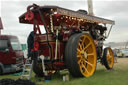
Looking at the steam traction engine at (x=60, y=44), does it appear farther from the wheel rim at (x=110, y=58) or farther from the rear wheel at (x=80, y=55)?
the wheel rim at (x=110, y=58)

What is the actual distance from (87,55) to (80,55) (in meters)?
0.57

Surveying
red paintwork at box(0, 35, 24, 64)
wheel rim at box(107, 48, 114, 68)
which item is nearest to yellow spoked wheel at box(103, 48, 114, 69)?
wheel rim at box(107, 48, 114, 68)

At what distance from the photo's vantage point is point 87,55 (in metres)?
6.61

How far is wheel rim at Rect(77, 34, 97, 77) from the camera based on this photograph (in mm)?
6250

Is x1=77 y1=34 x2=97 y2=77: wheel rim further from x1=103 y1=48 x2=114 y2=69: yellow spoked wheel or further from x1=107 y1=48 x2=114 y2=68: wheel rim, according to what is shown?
x1=107 y1=48 x2=114 y2=68: wheel rim

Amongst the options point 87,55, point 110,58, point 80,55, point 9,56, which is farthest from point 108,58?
point 9,56

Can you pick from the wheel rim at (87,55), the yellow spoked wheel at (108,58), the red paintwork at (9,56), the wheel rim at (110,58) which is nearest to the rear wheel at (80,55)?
the wheel rim at (87,55)

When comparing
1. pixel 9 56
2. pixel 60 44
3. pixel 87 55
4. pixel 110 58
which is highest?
pixel 60 44

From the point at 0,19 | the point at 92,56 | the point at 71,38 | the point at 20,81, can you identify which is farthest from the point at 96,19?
the point at 0,19

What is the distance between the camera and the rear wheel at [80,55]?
546 cm

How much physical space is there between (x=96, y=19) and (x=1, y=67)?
16.3ft

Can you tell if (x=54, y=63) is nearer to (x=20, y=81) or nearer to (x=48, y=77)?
(x=48, y=77)

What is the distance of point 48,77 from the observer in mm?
5766

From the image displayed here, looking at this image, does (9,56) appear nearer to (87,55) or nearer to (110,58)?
(87,55)
